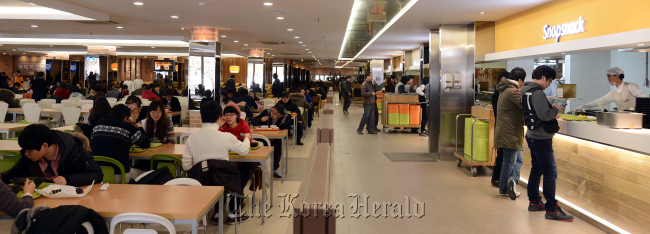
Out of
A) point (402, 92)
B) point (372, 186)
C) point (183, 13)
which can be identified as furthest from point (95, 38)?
point (372, 186)

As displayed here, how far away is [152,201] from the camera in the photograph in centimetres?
295

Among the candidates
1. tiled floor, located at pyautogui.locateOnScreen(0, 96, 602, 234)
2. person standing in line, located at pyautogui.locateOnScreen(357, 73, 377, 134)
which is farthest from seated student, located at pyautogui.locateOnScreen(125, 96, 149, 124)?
person standing in line, located at pyautogui.locateOnScreen(357, 73, 377, 134)

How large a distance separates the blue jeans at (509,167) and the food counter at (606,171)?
44 centimetres

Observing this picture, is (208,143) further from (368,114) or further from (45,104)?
(45,104)

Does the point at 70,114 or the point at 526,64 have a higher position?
the point at 526,64

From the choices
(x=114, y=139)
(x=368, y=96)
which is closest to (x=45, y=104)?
(x=368, y=96)

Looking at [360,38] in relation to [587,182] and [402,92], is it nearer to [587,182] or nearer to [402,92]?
[402,92]

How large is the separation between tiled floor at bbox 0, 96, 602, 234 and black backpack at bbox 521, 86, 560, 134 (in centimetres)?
95

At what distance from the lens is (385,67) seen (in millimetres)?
26266

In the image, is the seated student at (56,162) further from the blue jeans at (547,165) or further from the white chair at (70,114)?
the white chair at (70,114)

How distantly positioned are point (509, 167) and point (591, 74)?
3.07m

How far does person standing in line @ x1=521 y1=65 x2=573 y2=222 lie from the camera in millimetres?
4816

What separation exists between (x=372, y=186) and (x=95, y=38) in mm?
12933

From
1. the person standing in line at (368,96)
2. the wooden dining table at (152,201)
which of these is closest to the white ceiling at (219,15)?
the person standing in line at (368,96)
